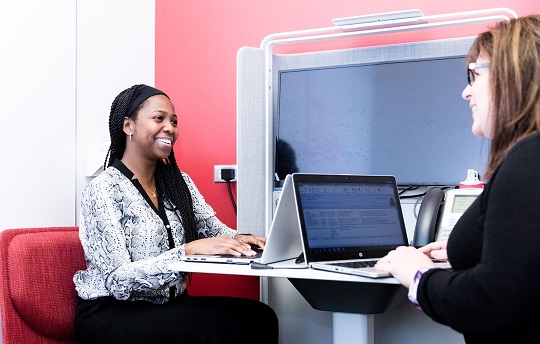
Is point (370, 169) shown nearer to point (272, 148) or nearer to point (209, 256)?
point (272, 148)

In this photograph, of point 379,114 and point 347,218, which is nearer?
point 347,218

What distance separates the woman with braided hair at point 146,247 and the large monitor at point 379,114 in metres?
0.43

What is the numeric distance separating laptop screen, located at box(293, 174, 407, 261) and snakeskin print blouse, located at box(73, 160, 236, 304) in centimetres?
39

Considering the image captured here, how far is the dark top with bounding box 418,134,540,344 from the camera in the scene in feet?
3.46

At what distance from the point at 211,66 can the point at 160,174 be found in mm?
779

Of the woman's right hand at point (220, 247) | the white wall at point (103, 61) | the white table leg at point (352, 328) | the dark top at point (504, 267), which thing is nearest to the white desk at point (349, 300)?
the white table leg at point (352, 328)

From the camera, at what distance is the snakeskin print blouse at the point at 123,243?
195cm

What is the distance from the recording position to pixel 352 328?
1.85 meters

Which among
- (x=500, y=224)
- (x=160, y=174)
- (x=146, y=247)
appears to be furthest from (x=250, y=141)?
(x=500, y=224)

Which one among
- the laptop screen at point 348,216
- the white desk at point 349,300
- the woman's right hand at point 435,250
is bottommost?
the white desk at point 349,300

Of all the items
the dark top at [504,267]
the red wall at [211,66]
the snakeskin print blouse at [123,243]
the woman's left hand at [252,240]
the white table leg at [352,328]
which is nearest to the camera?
the dark top at [504,267]

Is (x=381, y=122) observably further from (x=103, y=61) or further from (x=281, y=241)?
(x=103, y=61)

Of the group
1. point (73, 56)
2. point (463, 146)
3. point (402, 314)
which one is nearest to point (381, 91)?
point (463, 146)

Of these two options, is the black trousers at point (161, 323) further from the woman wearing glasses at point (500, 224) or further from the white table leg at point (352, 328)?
the woman wearing glasses at point (500, 224)
